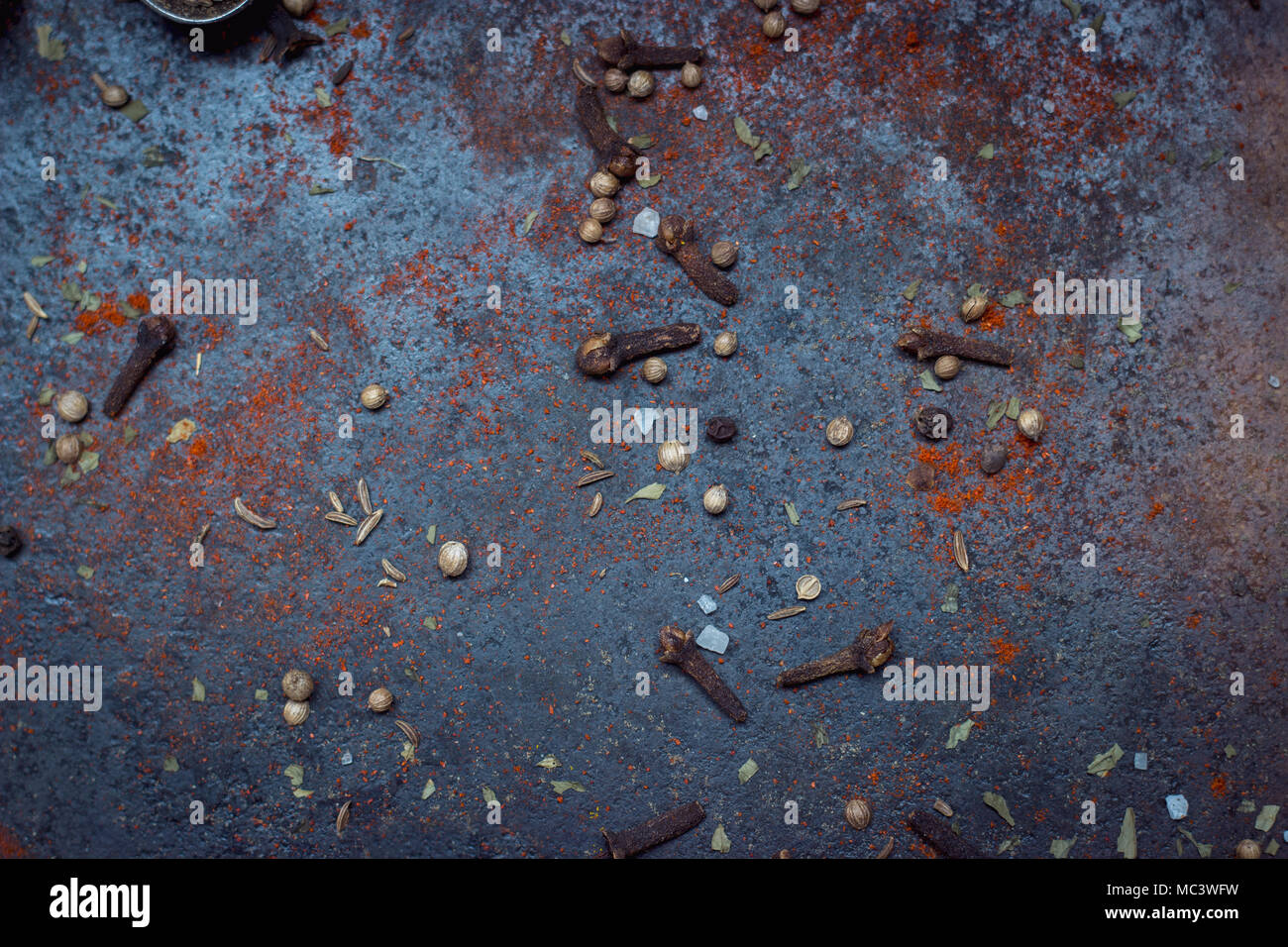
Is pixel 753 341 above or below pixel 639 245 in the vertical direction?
below

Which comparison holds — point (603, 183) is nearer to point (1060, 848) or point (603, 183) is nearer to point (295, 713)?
point (295, 713)

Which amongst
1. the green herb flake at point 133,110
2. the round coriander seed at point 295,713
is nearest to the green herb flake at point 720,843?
the round coriander seed at point 295,713

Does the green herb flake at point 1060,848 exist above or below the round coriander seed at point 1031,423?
below

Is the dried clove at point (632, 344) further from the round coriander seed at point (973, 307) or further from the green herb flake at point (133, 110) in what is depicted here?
the green herb flake at point (133, 110)

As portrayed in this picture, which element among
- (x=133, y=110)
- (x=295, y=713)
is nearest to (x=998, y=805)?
(x=295, y=713)

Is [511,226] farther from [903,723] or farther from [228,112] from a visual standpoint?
[903,723]
